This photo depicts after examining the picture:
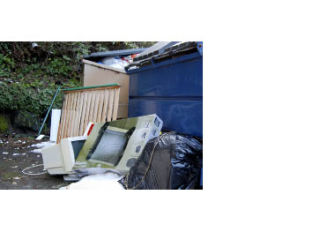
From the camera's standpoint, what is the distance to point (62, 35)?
5.45 feet

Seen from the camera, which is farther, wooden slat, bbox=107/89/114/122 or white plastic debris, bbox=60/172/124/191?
wooden slat, bbox=107/89/114/122

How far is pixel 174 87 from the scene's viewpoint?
7.68ft

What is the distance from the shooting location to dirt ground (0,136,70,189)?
84.4 inches

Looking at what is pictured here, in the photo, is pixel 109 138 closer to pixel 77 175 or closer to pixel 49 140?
pixel 77 175

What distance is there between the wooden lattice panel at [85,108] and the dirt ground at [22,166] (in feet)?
1.96

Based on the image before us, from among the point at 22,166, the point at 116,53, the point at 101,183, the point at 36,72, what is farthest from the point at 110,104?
the point at 36,72

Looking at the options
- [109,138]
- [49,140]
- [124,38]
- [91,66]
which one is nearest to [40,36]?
[124,38]

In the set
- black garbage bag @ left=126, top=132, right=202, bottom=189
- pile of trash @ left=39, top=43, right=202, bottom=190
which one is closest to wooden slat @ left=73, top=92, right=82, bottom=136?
pile of trash @ left=39, top=43, right=202, bottom=190

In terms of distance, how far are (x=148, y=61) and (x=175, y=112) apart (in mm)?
809

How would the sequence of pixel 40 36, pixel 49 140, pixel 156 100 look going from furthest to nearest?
pixel 49 140, pixel 156 100, pixel 40 36

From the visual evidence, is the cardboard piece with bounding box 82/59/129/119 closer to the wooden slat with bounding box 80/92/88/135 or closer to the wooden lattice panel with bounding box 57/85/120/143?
the wooden lattice panel with bounding box 57/85/120/143

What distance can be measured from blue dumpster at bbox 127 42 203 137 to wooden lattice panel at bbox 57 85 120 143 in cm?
42

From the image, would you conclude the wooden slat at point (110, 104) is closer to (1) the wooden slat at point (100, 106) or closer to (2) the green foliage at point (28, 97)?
(1) the wooden slat at point (100, 106)

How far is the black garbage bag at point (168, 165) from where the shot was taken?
5.37 ft
